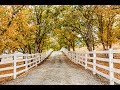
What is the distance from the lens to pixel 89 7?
661 inches

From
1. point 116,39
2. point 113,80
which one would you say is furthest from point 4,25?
point 116,39

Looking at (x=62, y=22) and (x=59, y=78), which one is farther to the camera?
(x=62, y=22)

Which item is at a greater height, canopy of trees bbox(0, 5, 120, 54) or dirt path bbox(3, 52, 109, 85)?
canopy of trees bbox(0, 5, 120, 54)

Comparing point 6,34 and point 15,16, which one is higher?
point 15,16

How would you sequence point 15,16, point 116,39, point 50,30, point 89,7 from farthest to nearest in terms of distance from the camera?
point 50,30 → point 116,39 → point 89,7 → point 15,16

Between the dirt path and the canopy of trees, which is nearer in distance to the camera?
the dirt path

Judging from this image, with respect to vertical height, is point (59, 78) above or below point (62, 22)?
below

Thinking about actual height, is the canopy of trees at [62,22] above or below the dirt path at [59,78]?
above

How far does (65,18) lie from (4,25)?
640 centimetres

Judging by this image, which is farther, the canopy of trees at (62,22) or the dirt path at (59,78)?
the canopy of trees at (62,22)

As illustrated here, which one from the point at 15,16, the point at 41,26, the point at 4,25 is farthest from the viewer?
the point at 41,26
